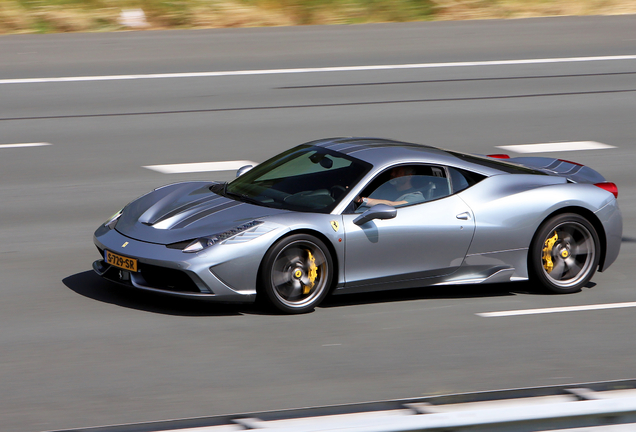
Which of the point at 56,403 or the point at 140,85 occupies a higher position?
the point at 140,85

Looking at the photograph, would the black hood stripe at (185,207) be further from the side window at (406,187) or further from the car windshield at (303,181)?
the side window at (406,187)

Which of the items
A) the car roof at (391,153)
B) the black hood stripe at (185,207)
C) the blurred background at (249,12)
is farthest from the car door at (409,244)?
the blurred background at (249,12)

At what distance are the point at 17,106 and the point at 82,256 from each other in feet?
20.8

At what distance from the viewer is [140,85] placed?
49.8 feet

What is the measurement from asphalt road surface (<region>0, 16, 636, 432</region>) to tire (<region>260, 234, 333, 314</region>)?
0.59ft

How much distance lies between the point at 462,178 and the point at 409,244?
842mm

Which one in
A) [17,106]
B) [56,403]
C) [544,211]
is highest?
[17,106]

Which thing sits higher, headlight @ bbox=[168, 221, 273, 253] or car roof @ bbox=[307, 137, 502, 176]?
car roof @ bbox=[307, 137, 502, 176]

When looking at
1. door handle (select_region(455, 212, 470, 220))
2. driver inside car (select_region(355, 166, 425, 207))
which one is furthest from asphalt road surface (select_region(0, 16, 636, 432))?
driver inside car (select_region(355, 166, 425, 207))

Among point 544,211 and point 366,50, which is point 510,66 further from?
point 544,211

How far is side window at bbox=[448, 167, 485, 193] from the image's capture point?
7.53 meters

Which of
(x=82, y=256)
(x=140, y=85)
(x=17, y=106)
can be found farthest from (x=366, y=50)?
(x=82, y=256)

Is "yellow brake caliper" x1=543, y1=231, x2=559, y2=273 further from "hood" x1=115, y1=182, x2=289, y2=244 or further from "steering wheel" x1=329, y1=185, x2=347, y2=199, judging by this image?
"hood" x1=115, y1=182, x2=289, y2=244

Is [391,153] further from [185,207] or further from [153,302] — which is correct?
[153,302]
